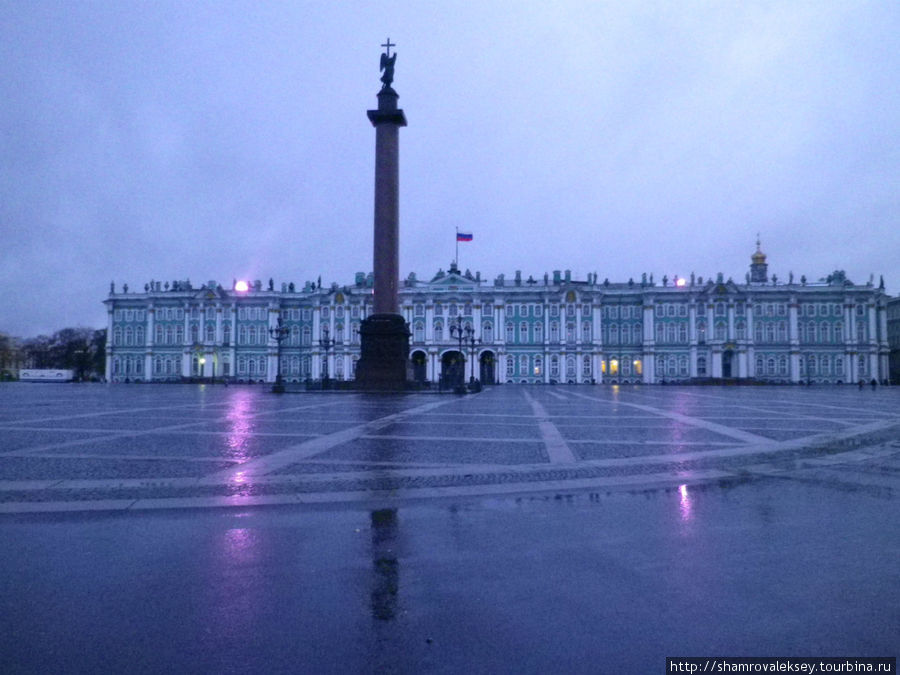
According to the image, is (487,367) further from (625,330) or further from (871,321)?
(871,321)

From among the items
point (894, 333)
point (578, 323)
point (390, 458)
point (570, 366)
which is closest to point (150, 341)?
point (570, 366)

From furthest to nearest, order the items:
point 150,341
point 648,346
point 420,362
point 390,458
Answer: point 150,341 < point 420,362 < point 648,346 < point 390,458

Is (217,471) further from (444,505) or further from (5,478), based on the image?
(444,505)

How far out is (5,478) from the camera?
8.14 m

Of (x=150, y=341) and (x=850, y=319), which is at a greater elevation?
(x=850, y=319)

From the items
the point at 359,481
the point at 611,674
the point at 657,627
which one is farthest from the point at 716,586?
the point at 359,481

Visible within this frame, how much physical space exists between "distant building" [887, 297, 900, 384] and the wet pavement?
108957mm

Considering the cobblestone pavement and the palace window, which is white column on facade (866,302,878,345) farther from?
the cobblestone pavement

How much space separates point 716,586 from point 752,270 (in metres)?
99.1

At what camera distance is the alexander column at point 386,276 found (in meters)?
34.2

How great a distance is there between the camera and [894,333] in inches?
4023

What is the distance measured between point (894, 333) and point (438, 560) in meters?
120

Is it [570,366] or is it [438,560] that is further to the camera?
[570,366]

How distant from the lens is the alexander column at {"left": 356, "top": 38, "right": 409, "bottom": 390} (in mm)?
34250
